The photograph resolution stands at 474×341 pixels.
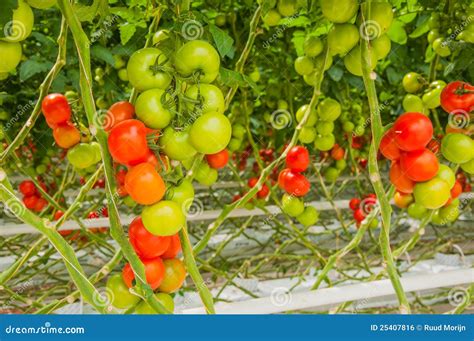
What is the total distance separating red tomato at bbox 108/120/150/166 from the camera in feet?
1.60

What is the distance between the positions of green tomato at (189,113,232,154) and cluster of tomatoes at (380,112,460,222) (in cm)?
26

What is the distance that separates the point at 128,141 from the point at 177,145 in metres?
0.05

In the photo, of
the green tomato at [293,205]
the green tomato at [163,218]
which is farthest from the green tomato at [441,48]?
the green tomato at [163,218]

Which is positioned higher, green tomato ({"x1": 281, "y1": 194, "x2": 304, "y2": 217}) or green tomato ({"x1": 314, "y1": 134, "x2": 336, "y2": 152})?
green tomato ({"x1": 314, "y1": 134, "x2": 336, "y2": 152})

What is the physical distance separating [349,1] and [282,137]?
3.27 feet

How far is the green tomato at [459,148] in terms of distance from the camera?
75 centimetres

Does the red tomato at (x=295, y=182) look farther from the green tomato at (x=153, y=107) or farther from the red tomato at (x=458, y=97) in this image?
the green tomato at (x=153, y=107)

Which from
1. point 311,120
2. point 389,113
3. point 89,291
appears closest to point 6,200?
point 89,291

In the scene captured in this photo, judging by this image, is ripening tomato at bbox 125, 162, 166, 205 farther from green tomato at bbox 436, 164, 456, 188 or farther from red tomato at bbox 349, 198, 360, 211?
red tomato at bbox 349, 198, 360, 211

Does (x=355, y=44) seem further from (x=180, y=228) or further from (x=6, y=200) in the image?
(x=6, y=200)

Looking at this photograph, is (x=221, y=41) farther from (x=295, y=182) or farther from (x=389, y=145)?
(x=295, y=182)
